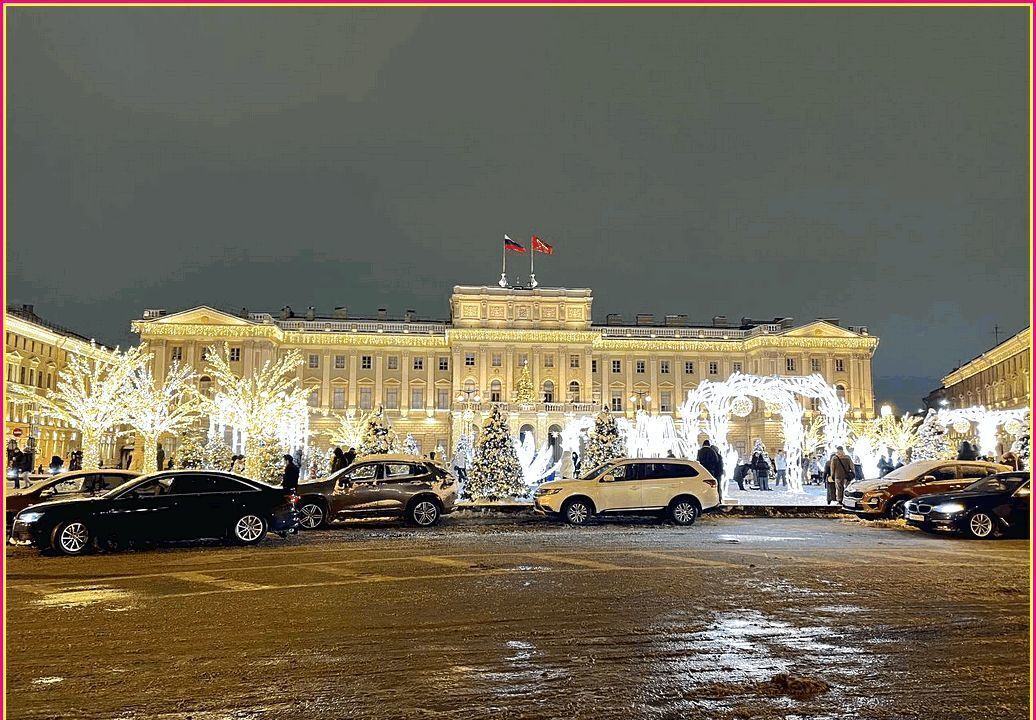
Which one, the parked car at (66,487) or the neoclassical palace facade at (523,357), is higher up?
the neoclassical palace facade at (523,357)

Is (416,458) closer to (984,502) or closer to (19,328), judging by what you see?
(984,502)

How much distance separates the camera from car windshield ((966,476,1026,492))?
14633 millimetres

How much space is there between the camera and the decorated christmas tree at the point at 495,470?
2236 cm

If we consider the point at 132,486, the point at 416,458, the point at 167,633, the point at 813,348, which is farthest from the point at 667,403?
the point at 167,633

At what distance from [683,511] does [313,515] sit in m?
7.63

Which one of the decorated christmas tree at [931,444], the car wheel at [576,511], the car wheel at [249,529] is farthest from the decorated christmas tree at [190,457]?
the decorated christmas tree at [931,444]

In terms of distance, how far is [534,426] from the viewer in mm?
62219

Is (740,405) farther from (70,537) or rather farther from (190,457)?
(70,537)

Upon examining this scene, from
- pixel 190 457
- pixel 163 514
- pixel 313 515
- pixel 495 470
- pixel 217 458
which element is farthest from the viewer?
pixel 217 458

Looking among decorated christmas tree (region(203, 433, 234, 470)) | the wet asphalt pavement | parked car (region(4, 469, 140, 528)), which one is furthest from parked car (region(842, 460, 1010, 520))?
decorated christmas tree (region(203, 433, 234, 470))

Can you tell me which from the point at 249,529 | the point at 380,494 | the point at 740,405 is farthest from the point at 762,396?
the point at 249,529

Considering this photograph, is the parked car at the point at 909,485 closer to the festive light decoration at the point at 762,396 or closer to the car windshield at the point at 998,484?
the car windshield at the point at 998,484

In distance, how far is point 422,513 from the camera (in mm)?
16703

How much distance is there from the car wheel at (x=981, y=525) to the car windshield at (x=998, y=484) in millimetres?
700
